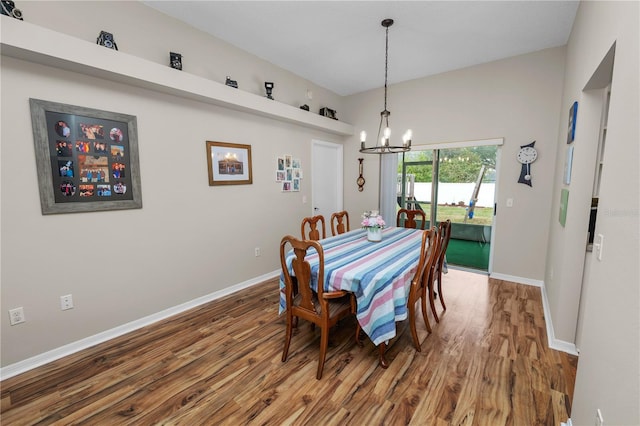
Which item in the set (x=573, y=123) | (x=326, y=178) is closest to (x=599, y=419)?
(x=573, y=123)

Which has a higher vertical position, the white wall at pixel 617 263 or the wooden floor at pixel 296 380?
the white wall at pixel 617 263

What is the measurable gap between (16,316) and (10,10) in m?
2.14

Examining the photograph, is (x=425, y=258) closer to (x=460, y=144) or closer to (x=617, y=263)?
(x=617, y=263)

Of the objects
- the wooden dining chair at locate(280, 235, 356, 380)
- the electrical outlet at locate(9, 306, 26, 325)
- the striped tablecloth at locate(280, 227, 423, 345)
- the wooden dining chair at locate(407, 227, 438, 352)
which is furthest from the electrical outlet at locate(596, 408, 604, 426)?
the electrical outlet at locate(9, 306, 26, 325)

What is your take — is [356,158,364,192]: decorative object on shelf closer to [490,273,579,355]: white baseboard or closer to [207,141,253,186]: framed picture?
[207,141,253,186]: framed picture

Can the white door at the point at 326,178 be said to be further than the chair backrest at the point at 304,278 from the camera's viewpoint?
Yes

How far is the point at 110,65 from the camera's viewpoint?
7.11 feet

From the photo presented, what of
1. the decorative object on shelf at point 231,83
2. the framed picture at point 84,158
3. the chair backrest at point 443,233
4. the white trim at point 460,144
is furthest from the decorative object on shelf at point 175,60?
the white trim at point 460,144

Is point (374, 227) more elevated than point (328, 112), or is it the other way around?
point (328, 112)

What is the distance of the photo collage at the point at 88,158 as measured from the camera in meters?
2.12

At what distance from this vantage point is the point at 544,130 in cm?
343

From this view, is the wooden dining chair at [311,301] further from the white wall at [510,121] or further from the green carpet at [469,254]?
the green carpet at [469,254]

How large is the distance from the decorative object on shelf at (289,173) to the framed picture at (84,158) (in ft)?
6.03

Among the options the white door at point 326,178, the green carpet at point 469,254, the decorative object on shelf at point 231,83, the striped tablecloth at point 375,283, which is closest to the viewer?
the striped tablecloth at point 375,283
